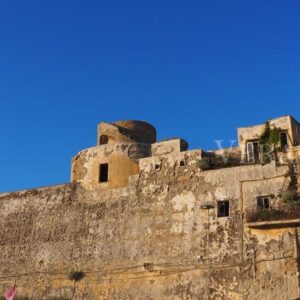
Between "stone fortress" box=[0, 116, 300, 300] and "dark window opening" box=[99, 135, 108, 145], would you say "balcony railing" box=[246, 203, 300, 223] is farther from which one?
"dark window opening" box=[99, 135, 108, 145]

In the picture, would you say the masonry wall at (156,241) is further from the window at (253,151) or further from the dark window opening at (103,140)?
the dark window opening at (103,140)

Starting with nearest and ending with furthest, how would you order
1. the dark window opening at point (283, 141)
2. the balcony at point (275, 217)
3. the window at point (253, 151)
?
1. the balcony at point (275, 217)
2. the dark window opening at point (283, 141)
3. the window at point (253, 151)

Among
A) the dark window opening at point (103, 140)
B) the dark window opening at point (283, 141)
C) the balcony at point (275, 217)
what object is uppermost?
the dark window opening at point (103, 140)

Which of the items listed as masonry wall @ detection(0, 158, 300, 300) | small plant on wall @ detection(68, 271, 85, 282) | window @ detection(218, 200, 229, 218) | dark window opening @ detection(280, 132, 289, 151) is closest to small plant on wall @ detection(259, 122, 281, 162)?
dark window opening @ detection(280, 132, 289, 151)

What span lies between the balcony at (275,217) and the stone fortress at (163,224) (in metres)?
0.04

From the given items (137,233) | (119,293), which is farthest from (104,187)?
(119,293)

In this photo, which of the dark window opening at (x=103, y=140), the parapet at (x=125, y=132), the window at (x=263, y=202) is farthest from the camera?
the dark window opening at (x=103, y=140)

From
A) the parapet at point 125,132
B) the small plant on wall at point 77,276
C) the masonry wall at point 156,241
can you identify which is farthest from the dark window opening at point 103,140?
the small plant on wall at point 77,276

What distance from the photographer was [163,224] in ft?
81.7

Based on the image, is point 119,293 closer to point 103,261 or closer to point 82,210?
point 103,261

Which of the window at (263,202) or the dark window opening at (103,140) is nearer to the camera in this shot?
the window at (263,202)

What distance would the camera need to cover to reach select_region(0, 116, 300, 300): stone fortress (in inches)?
875

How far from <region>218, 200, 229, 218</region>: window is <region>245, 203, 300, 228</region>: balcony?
124 centimetres

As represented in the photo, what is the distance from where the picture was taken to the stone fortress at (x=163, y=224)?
2222 centimetres
